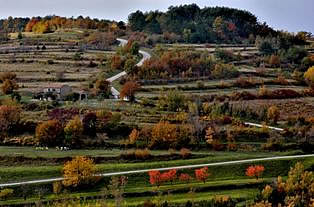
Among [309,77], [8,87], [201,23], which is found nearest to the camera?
[8,87]

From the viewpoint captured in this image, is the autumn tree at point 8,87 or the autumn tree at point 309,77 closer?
the autumn tree at point 8,87

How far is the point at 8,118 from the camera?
169ft

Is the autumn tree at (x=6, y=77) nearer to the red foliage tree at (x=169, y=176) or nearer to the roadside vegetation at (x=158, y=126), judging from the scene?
the roadside vegetation at (x=158, y=126)

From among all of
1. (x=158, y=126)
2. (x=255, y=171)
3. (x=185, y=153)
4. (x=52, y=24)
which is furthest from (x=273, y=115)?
(x=52, y=24)

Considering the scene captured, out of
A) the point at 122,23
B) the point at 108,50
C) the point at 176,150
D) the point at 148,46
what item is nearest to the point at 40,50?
the point at 108,50

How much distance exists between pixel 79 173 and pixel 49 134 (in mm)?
9029

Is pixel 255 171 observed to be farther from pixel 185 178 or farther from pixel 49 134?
pixel 49 134

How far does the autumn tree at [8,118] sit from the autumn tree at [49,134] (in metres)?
4.15

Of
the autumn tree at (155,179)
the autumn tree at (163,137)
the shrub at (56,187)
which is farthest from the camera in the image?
the autumn tree at (163,137)

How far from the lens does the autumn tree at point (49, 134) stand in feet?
158

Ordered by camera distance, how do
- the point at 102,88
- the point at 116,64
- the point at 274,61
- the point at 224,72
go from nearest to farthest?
the point at 102,88
the point at 224,72
the point at 116,64
the point at 274,61

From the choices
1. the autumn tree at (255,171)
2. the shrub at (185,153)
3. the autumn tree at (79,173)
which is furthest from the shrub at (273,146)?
the autumn tree at (79,173)

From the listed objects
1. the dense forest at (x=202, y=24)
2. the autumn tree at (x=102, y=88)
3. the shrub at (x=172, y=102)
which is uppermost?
the dense forest at (x=202, y=24)

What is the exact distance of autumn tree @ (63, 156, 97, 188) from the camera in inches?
1581
